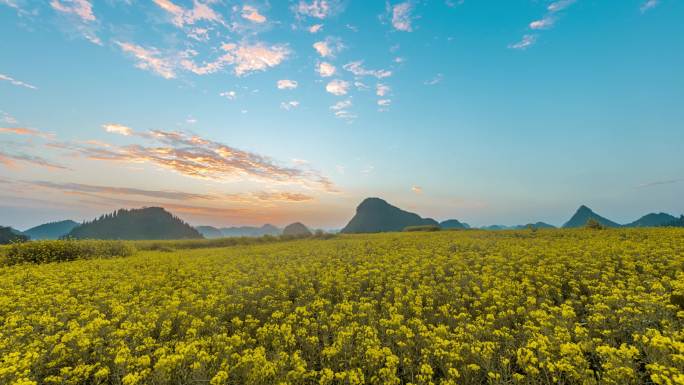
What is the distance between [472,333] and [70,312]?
14692 millimetres

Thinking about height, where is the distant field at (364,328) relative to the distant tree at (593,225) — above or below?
below

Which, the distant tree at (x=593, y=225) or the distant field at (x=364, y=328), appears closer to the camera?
the distant field at (x=364, y=328)

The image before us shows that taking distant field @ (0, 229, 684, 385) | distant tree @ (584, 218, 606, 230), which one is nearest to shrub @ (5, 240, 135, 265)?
distant field @ (0, 229, 684, 385)

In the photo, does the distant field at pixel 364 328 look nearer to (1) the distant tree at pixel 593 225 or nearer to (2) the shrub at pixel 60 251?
(2) the shrub at pixel 60 251

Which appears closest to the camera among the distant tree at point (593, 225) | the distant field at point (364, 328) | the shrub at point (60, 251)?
the distant field at point (364, 328)

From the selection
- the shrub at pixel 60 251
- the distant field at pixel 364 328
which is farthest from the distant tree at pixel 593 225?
the shrub at pixel 60 251

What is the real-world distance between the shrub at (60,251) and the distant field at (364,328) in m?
12.1

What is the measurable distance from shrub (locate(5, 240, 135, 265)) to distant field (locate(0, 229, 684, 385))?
12.1 meters

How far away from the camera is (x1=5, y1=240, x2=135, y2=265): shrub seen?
26.7 meters

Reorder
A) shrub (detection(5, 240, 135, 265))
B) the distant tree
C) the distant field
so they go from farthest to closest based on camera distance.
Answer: the distant tree → shrub (detection(5, 240, 135, 265)) → the distant field

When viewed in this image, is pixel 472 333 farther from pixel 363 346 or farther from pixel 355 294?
pixel 355 294

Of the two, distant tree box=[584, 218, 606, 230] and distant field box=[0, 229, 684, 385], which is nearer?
distant field box=[0, 229, 684, 385]

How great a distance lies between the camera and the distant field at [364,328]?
7074 mm

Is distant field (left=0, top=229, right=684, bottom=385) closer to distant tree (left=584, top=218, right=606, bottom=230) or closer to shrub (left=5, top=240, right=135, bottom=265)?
shrub (left=5, top=240, right=135, bottom=265)
